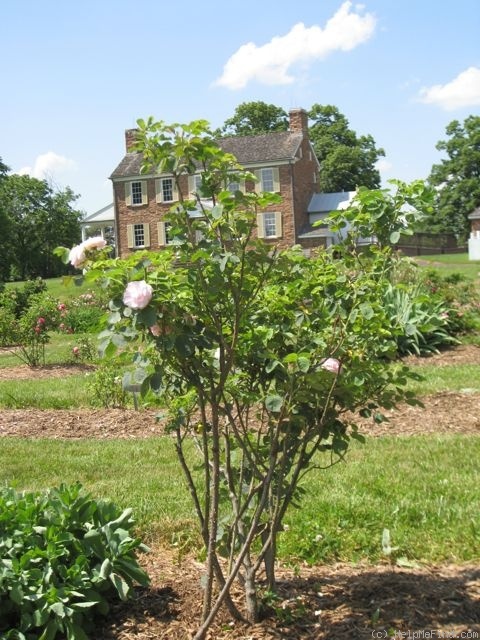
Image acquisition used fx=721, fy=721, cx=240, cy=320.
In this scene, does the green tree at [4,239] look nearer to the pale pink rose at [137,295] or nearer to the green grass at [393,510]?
the green grass at [393,510]

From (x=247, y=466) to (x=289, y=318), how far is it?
73cm

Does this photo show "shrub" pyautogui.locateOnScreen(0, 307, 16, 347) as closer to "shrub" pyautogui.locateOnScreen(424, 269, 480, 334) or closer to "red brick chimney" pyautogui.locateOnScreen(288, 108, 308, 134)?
"shrub" pyautogui.locateOnScreen(424, 269, 480, 334)

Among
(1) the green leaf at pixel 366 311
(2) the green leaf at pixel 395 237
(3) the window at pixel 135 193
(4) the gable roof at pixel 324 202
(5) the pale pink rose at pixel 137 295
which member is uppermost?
(3) the window at pixel 135 193

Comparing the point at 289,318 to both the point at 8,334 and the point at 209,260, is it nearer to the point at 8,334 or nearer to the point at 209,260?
the point at 209,260

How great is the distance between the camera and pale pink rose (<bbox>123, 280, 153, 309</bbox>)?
7.20 ft

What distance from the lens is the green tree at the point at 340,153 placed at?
5194cm

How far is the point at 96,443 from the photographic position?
644cm

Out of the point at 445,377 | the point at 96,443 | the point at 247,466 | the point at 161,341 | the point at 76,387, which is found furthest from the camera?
the point at 76,387

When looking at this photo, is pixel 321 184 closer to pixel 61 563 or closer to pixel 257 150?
pixel 257 150

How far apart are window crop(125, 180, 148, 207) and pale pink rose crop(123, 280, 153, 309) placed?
39117 millimetres

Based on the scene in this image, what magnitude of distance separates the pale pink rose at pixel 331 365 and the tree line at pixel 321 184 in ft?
152

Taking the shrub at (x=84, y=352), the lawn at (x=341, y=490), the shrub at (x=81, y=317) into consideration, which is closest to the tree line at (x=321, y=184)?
the shrub at (x=81, y=317)

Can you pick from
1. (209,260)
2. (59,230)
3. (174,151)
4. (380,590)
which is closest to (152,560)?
(380,590)

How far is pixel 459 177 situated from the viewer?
5878 centimetres
